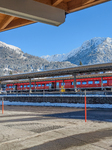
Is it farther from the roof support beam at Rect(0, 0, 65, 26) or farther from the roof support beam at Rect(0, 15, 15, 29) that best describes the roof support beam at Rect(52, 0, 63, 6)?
the roof support beam at Rect(0, 15, 15, 29)

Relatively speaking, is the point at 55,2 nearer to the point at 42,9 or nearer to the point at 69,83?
the point at 42,9

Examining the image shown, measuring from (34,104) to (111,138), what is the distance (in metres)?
16.7

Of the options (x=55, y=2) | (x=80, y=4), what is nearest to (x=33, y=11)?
(x=55, y=2)

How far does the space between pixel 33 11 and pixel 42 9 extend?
391 millimetres

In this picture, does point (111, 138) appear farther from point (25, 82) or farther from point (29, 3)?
point (25, 82)

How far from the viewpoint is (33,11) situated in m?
5.52

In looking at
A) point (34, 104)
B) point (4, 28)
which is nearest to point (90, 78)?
point (34, 104)

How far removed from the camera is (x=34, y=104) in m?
21.9

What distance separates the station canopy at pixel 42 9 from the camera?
5.13 metres

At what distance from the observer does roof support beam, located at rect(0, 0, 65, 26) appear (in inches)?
200

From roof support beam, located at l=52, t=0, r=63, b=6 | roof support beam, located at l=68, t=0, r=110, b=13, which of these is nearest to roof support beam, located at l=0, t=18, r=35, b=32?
roof support beam, located at l=52, t=0, r=63, b=6

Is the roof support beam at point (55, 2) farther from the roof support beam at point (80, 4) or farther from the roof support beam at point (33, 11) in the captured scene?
the roof support beam at point (80, 4)

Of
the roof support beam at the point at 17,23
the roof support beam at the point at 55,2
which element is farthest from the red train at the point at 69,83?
the roof support beam at the point at 55,2

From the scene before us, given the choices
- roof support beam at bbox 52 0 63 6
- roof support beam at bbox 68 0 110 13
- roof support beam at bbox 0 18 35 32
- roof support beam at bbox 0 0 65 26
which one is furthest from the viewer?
roof support beam at bbox 0 18 35 32
